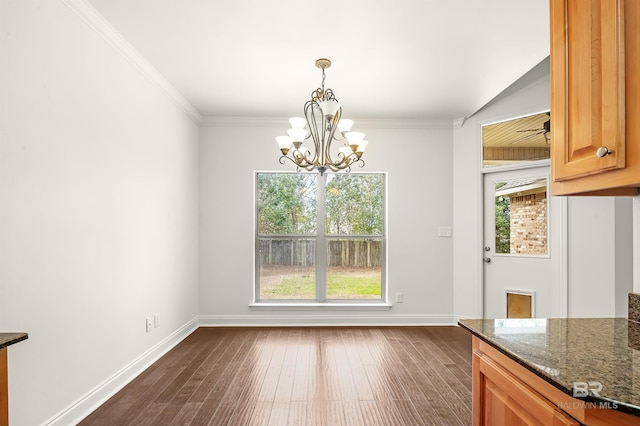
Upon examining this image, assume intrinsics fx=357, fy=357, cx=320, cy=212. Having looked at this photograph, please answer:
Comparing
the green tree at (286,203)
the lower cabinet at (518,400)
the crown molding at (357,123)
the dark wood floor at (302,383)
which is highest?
the crown molding at (357,123)

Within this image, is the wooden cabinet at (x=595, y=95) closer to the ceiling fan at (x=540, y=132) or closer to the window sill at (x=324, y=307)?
the ceiling fan at (x=540, y=132)

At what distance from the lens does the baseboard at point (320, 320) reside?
457cm

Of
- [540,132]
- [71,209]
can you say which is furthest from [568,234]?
[71,209]

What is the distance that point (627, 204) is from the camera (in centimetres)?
329

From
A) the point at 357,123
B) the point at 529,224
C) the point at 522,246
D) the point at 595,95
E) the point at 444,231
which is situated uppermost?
the point at 357,123

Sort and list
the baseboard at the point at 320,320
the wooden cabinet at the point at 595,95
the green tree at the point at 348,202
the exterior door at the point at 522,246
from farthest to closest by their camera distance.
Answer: the green tree at the point at 348,202 < the baseboard at the point at 320,320 < the exterior door at the point at 522,246 < the wooden cabinet at the point at 595,95

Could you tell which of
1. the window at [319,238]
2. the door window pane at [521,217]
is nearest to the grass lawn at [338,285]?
the window at [319,238]

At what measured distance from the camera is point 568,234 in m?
3.61

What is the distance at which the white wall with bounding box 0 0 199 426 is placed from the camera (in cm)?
182

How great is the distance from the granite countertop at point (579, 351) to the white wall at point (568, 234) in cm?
228

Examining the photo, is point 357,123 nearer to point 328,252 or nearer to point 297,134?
point 328,252

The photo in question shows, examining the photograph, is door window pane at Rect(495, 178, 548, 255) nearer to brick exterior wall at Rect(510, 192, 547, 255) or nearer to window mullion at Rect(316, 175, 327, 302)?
brick exterior wall at Rect(510, 192, 547, 255)

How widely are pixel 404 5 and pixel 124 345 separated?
10.6ft

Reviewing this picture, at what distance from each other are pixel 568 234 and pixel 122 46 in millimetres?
4370
